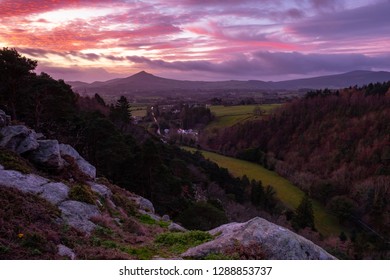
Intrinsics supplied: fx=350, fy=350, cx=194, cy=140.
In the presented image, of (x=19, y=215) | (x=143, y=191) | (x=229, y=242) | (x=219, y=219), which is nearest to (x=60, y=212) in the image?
(x=19, y=215)

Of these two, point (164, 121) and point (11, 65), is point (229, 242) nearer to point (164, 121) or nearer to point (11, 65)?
point (11, 65)

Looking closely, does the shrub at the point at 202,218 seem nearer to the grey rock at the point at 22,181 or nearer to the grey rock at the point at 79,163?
the grey rock at the point at 79,163

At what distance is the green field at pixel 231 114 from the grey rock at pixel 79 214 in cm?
11102

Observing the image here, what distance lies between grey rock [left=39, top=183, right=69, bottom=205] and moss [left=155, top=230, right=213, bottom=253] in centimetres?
484

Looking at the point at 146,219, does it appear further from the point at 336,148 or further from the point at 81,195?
the point at 336,148

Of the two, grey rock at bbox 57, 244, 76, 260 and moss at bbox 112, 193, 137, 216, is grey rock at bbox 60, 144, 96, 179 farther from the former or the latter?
grey rock at bbox 57, 244, 76, 260

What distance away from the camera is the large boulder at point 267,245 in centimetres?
988

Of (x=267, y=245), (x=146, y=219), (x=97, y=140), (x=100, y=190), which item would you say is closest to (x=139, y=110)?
(x=97, y=140)

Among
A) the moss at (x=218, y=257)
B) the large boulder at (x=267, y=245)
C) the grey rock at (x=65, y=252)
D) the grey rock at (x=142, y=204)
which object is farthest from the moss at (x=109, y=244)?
the grey rock at (x=142, y=204)

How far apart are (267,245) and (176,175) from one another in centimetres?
3788

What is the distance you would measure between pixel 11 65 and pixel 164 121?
245ft

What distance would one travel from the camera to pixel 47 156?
18672mm

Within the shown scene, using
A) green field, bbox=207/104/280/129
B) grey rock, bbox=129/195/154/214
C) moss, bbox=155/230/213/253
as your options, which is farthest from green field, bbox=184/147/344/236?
moss, bbox=155/230/213/253

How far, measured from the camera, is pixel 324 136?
124 metres
